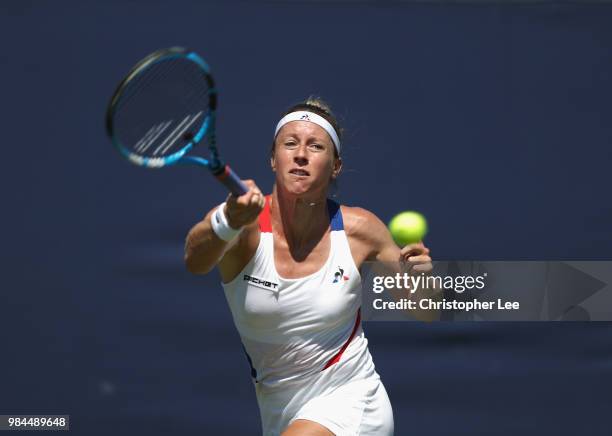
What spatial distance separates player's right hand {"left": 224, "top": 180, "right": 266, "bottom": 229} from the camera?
124 inches

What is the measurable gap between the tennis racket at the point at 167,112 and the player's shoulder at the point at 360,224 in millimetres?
697

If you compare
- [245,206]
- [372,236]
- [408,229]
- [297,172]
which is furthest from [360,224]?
[245,206]

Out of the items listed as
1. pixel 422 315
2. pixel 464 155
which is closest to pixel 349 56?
pixel 464 155

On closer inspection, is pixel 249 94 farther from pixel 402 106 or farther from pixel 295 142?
pixel 295 142

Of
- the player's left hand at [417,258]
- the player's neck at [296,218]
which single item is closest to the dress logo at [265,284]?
the player's neck at [296,218]

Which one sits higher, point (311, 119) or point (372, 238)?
point (311, 119)

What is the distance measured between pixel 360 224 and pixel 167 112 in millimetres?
843

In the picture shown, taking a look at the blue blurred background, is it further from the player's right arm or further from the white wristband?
the white wristband

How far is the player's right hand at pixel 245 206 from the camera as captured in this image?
10.3ft

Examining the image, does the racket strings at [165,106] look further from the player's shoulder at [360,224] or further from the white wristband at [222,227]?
the player's shoulder at [360,224]

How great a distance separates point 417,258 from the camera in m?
3.53

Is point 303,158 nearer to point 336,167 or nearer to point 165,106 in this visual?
point 336,167

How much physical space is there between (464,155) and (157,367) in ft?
5.19

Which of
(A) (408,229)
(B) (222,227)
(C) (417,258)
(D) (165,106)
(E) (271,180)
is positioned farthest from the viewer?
(E) (271,180)
